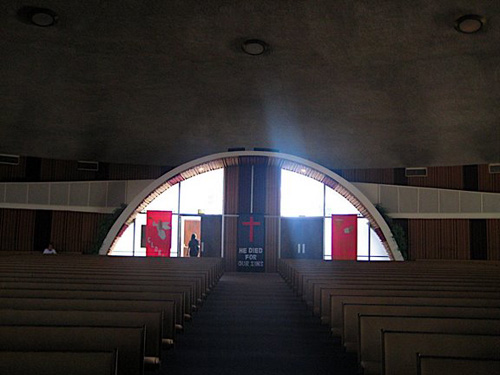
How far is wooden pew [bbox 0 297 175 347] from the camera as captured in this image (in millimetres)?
3031

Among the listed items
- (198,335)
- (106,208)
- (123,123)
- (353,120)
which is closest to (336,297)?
(198,335)

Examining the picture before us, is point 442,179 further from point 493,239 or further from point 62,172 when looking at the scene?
point 62,172

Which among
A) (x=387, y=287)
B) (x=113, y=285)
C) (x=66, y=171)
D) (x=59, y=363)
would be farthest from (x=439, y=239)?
(x=59, y=363)

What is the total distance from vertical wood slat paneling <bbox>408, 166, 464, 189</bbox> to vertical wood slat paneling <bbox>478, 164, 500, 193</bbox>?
1.69 feet

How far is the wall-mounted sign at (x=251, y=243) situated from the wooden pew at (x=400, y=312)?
1168cm

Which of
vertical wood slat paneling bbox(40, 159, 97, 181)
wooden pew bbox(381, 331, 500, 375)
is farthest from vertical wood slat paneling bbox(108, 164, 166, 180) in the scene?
wooden pew bbox(381, 331, 500, 375)

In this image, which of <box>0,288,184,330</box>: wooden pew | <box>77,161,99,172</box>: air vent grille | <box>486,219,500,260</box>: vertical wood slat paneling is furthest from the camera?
<box>77,161,99,172</box>: air vent grille

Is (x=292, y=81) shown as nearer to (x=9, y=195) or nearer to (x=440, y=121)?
(x=440, y=121)

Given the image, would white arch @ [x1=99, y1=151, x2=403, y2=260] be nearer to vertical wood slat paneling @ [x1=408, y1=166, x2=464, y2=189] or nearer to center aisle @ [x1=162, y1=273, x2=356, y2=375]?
vertical wood slat paneling @ [x1=408, y1=166, x2=464, y2=189]

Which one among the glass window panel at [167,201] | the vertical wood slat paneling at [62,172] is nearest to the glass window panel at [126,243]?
the glass window panel at [167,201]

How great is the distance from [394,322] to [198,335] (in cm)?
239

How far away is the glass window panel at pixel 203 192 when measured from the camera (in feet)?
51.7

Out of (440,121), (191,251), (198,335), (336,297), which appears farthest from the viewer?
(191,251)

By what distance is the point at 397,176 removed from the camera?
50.3 ft
